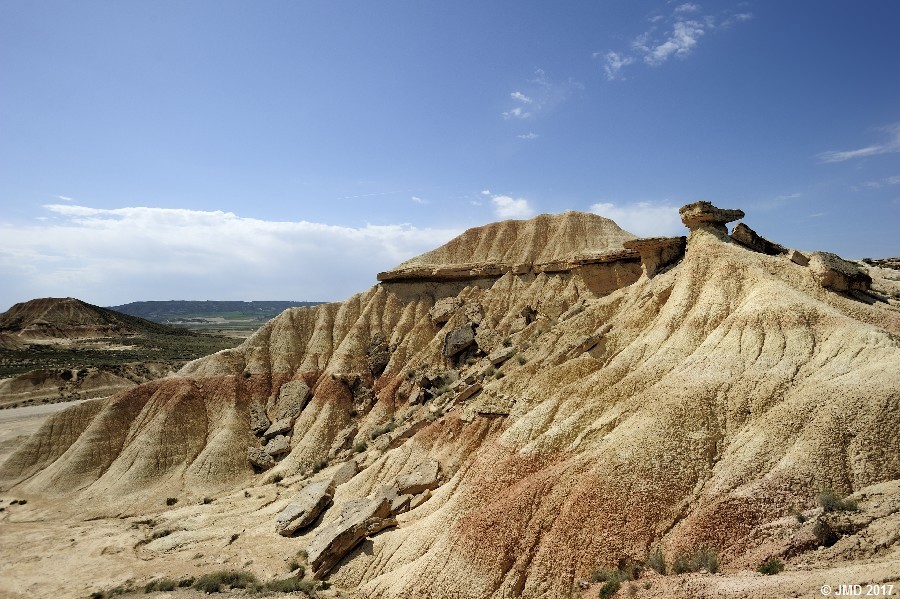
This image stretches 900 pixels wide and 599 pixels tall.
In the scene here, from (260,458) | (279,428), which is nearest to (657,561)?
(260,458)

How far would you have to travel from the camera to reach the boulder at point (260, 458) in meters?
36.7

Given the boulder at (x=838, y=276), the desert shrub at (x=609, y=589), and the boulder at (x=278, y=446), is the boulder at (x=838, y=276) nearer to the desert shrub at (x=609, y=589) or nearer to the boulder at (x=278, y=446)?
the desert shrub at (x=609, y=589)

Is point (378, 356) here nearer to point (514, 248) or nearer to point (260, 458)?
point (260, 458)

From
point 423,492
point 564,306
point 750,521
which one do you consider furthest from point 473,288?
point 750,521

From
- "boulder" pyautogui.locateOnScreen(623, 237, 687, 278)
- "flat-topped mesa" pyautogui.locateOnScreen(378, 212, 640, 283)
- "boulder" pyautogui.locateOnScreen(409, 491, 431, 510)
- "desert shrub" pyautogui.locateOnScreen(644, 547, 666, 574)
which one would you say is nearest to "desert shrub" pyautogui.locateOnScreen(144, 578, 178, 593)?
"boulder" pyautogui.locateOnScreen(409, 491, 431, 510)

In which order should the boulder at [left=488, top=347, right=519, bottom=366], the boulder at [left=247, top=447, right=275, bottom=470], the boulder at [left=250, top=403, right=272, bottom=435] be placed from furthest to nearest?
the boulder at [left=250, top=403, right=272, bottom=435], the boulder at [left=247, top=447, right=275, bottom=470], the boulder at [left=488, top=347, right=519, bottom=366]

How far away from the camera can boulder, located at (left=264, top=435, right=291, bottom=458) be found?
3725 cm

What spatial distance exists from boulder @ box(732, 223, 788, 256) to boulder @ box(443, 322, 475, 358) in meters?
19.1

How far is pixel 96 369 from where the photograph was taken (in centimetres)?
7106

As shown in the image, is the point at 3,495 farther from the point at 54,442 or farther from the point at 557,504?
the point at 557,504

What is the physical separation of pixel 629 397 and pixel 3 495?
43.9 metres

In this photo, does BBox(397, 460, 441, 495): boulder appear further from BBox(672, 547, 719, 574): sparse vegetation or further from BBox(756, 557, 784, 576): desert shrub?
BBox(756, 557, 784, 576): desert shrub

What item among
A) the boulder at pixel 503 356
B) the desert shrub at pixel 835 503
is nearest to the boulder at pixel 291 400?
the boulder at pixel 503 356

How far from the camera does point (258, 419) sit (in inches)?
1612
